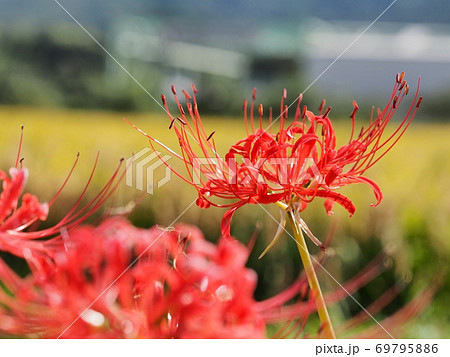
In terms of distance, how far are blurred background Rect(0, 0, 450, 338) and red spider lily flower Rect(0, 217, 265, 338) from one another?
0.27 metres

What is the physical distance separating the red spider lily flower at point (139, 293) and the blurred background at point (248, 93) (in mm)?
269

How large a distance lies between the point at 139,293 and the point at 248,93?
350cm

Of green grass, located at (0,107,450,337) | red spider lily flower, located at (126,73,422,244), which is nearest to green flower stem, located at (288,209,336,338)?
red spider lily flower, located at (126,73,422,244)

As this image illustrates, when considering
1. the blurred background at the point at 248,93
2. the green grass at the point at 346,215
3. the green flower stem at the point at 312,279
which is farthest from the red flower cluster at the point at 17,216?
the green grass at the point at 346,215

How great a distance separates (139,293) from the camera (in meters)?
0.41

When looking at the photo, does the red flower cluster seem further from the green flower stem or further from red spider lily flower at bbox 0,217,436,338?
the green flower stem

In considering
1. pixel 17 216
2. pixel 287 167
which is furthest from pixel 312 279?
pixel 17 216

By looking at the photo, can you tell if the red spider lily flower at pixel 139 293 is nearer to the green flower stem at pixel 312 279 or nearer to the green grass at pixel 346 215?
the green flower stem at pixel 312 279

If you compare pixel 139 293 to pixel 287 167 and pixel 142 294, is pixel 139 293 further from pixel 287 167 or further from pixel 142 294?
pixel 287 167

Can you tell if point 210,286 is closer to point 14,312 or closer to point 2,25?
point 14,312

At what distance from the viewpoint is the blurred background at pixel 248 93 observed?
1478 millimetres

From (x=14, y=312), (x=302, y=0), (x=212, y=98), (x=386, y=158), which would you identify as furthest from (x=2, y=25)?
(x=14, y=312)

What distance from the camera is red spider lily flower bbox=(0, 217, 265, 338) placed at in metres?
0.38

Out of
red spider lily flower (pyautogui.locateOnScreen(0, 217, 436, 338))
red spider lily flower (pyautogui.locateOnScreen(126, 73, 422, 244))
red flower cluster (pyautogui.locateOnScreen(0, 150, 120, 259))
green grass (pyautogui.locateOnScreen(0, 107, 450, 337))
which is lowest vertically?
green grass (pyautogui.locateOnScreen(0, 107, 450, 337))
